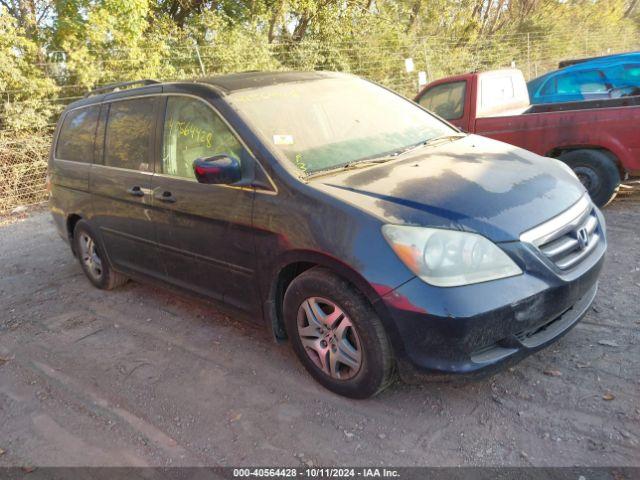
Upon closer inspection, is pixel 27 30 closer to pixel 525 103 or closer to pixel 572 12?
pixel 525 103

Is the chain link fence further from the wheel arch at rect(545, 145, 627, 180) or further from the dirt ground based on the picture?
the wheel arch at rect(545, 145, 627, 180)

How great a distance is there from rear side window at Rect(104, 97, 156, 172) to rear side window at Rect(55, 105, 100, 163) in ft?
1.17

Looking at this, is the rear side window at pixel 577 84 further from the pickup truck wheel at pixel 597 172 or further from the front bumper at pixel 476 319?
the front bumper at pixel 476 319

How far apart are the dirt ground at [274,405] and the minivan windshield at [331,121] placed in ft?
4.12

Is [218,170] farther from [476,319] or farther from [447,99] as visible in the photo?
[447,99]

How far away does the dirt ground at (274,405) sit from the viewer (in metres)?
2.58

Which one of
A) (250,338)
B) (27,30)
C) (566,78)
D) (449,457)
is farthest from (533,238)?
(27,30)

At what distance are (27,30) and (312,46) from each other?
668 cm

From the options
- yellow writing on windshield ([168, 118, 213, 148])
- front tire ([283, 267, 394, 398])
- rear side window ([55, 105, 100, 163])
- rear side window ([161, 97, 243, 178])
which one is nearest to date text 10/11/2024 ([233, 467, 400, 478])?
front tire ([283, 267, 394, 398])

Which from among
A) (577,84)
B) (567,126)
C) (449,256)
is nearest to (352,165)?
(449,256)

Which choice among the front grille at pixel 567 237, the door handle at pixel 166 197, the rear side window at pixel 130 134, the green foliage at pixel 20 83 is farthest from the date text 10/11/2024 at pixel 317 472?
the green foliage at pixel 20 83

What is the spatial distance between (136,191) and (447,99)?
179 inches

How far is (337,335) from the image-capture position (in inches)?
114

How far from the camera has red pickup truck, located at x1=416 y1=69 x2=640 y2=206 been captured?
560 cm
